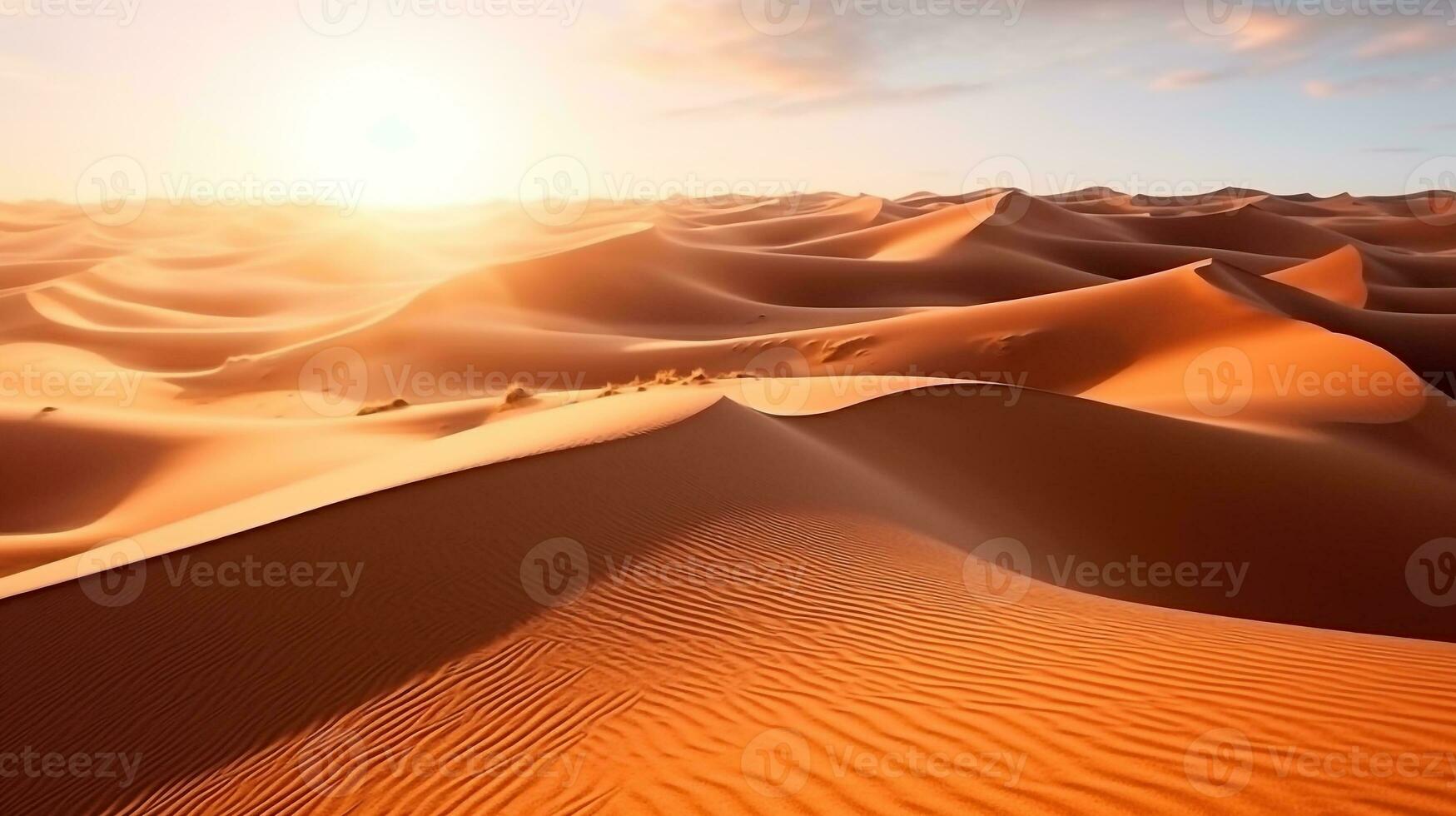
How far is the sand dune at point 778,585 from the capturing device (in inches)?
144

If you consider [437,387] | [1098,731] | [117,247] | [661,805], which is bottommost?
[437,387]

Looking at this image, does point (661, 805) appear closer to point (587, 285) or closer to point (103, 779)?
point (103, 779)

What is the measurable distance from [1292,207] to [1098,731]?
11499 cm

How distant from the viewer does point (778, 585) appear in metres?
6.10

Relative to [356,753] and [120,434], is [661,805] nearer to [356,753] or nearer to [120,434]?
[356,753]

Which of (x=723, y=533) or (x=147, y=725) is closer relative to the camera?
(x=147, y=725)

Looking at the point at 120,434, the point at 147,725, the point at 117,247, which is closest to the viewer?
the point at 147,725

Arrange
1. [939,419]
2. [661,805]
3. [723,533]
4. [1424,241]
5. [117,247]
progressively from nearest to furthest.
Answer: [661,805] < [723,533] < [939,419] < [1424,241] < [117,247]

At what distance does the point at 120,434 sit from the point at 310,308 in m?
30.5

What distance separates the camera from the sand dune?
3656mm

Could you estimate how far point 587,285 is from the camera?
3894 cm

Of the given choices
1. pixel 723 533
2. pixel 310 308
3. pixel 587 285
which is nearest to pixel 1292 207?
pixel 587 285

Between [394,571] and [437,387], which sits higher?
[394,571]

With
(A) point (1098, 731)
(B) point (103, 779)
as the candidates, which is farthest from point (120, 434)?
(A) point (1098, 731)
